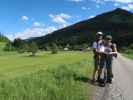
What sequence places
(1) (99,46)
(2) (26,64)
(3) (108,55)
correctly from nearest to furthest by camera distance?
(3) (108,55) < (1) (99,46) < (2) (26,64)

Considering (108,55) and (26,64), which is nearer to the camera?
(108,55)

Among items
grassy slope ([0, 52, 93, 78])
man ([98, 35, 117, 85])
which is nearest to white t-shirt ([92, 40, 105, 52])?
man ([98, 35, 117, 85])

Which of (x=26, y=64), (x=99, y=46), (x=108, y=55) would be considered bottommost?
(x=26, y=64)

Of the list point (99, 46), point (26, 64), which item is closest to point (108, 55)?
point (99, 46)

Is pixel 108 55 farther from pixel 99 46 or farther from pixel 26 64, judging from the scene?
pixel 26 64

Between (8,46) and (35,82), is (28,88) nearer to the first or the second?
(35,82)

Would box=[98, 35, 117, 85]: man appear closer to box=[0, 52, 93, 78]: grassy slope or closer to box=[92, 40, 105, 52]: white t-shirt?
box=[92, 40, 105, 52]: white t-shirt

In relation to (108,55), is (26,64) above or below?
below

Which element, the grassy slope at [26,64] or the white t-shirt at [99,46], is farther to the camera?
the grassy slope at [26,64]

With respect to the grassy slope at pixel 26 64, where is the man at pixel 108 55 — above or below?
above

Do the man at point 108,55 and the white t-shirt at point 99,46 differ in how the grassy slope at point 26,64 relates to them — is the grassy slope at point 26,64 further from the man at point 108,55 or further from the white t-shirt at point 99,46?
the man at point 108,55

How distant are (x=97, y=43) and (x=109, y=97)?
4.29 m

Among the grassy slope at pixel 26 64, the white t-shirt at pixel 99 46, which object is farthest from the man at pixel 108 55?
the grassy slope at pixel 26 64

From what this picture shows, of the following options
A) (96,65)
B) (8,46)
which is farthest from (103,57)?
→ (8,46)
